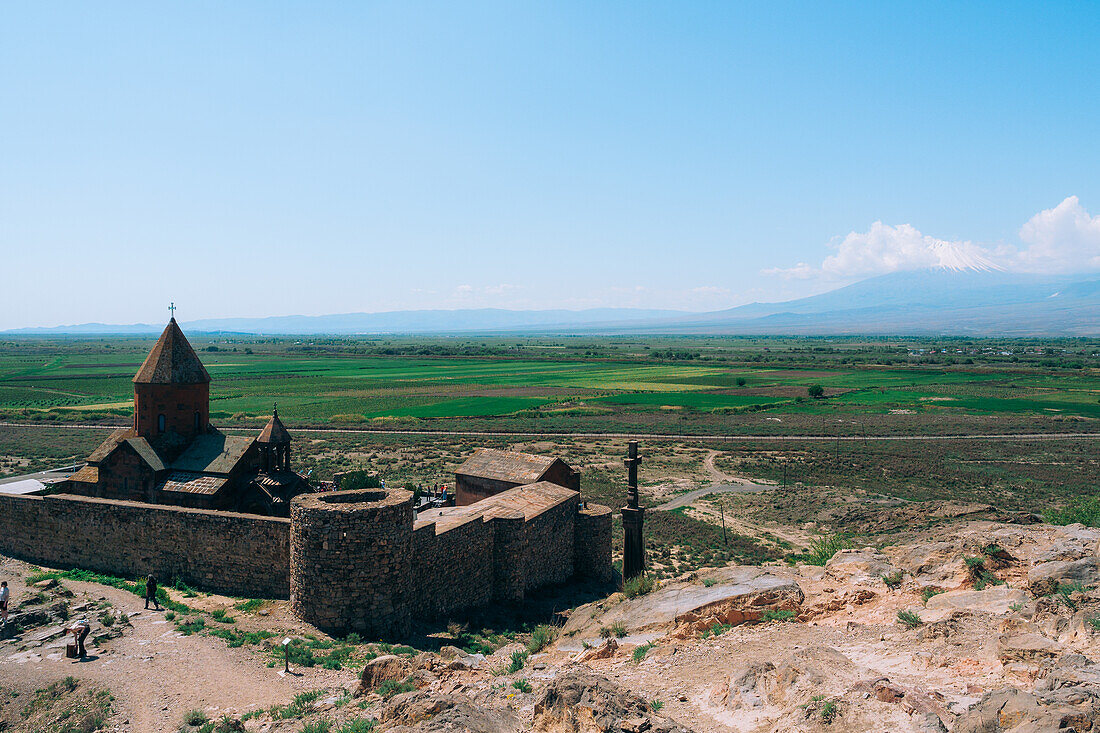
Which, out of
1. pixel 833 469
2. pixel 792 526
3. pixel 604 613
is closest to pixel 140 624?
pixel 604 613

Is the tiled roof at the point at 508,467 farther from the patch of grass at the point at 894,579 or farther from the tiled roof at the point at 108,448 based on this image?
the patch of grass at the point at 894,579

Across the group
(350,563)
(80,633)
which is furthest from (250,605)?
(350,563)

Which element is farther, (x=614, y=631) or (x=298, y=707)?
(x=614, y=631)

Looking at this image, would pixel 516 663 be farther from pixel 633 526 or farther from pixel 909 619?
pixel 633 526

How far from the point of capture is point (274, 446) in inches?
843

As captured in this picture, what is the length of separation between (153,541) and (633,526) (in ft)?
43.8

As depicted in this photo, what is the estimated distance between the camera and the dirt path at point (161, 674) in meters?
10.6

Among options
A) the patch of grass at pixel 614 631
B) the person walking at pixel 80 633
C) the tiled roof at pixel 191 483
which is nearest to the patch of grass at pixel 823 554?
the patch of grass at pixel 614 631

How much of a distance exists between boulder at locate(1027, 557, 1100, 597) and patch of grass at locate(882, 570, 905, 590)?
2.33 meters

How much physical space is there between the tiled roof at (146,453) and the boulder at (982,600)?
21.3 m

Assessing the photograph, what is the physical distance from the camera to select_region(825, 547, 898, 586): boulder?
13406mm

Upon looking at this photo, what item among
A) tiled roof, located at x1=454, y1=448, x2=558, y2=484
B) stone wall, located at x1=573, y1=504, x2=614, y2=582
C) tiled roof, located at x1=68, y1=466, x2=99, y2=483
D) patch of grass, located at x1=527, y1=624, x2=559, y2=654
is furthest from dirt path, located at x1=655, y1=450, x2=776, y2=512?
tiled roof, located at x1=68, y1=466, x2=99, y2=483

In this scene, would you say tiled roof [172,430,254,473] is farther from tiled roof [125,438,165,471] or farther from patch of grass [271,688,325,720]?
patch of grass [271,688,325,720]

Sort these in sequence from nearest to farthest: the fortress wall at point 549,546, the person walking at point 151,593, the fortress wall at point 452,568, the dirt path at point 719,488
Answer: the person walking at point 151,593
the fortress wall at point 452,568
the fortress wall at point 549,546
the dirt path at point 719,488
